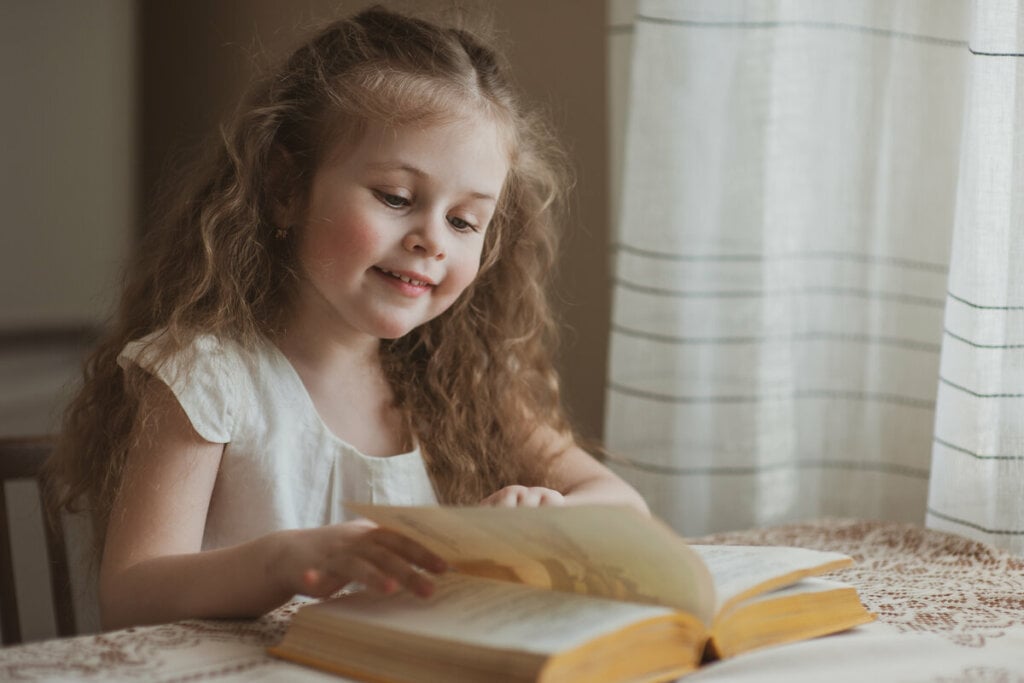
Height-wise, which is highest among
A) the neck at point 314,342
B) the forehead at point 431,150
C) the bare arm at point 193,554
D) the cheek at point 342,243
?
the forehead at point 431,150

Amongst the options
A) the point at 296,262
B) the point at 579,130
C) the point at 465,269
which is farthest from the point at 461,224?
the point at 579,130

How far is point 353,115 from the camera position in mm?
1137

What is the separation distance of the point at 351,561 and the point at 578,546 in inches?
6.5

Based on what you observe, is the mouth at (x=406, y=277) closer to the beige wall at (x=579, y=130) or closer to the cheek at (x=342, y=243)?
the cheek at (x=342, y=243)

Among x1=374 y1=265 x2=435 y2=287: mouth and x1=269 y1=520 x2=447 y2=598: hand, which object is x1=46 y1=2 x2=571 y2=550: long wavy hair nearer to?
x1=374 y1=265 x2=435 y2=287: mouth

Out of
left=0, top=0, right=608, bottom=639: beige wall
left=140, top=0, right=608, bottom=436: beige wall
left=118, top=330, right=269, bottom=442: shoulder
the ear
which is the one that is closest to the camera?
left=118, top=330, right=269, bottom=442: shoulder

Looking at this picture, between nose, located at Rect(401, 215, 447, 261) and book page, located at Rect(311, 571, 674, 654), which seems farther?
nose, located at Rect(401, 215, 447, 261)

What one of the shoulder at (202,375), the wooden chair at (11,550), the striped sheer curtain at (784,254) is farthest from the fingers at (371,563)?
the striped sheer curtain at (784,254)

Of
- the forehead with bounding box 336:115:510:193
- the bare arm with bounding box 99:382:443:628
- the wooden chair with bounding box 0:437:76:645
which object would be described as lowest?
the wooden chair with bounding box 0:437:76:645

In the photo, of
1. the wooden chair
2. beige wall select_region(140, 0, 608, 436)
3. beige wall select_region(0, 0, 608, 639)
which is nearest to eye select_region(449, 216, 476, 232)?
the wooden chair

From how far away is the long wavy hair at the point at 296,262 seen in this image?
1.15 m

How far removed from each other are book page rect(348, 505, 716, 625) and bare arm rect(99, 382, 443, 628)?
4cm

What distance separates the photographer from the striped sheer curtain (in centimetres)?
142

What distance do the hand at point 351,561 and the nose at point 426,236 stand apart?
31 centimetres
